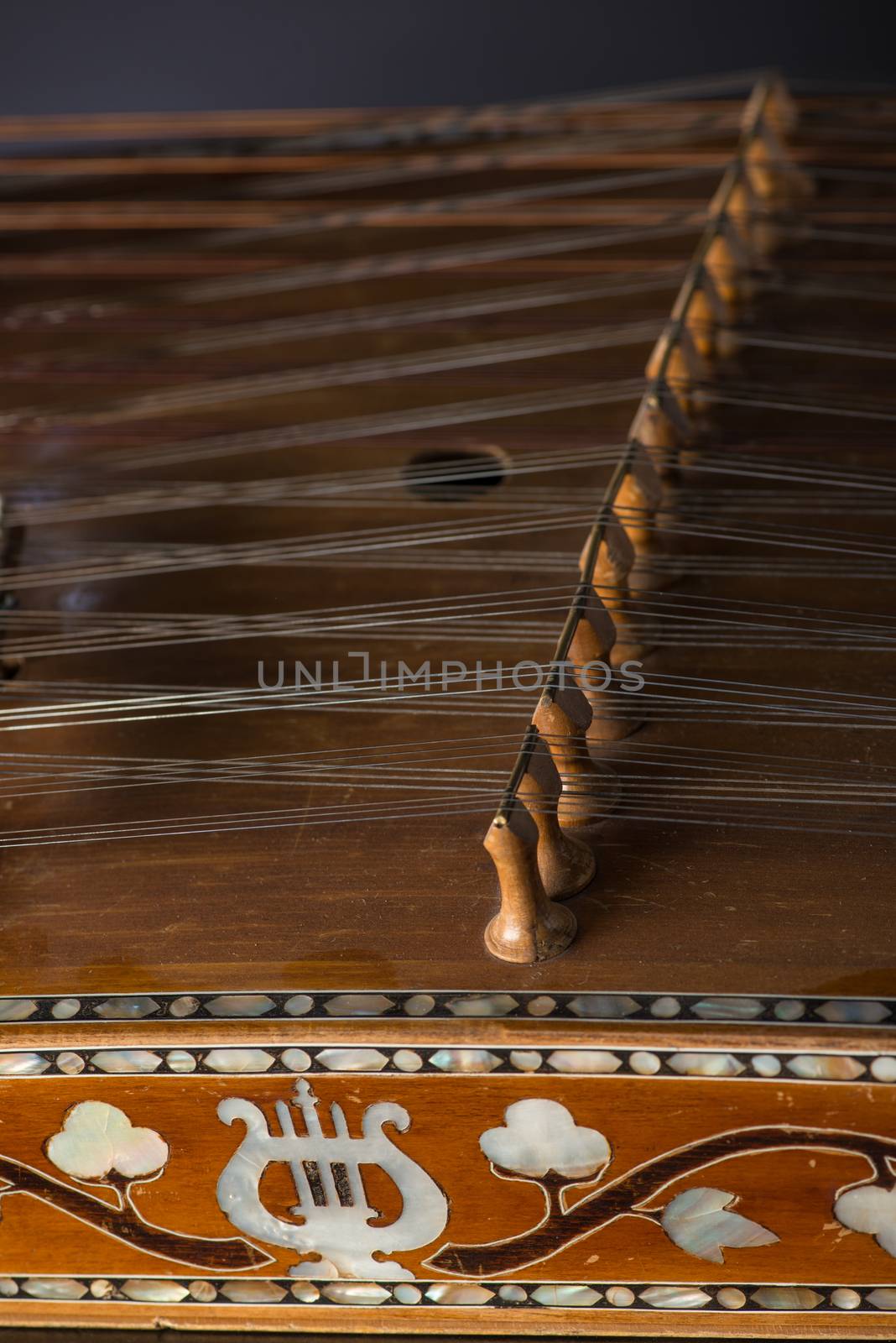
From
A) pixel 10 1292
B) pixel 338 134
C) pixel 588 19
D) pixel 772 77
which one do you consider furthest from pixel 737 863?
pixel 588 19

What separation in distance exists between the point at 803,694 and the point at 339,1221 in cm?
53

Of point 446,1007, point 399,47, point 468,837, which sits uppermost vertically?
point 399,47

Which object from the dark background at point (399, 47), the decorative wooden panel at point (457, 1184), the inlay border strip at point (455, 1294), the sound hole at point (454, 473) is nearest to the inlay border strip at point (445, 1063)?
the decorative wooden panel at point (457, 1184)

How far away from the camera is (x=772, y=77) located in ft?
6.53

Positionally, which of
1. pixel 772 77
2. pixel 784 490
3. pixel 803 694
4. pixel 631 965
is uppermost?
pixel 772 77

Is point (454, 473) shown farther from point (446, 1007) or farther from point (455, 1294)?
point (455, 1294)

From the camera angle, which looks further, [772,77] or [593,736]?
[772,77]

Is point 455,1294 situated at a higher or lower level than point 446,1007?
lower

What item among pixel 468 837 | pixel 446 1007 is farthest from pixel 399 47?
pixel 446 1007

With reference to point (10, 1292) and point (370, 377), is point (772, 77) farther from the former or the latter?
point (10, 1292)

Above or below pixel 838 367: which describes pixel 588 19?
above

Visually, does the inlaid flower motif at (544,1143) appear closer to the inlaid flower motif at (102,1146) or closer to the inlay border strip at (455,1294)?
the inlay border strip at (455,1294)

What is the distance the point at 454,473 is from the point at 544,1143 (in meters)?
0.72

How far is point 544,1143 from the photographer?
1.00 metres
